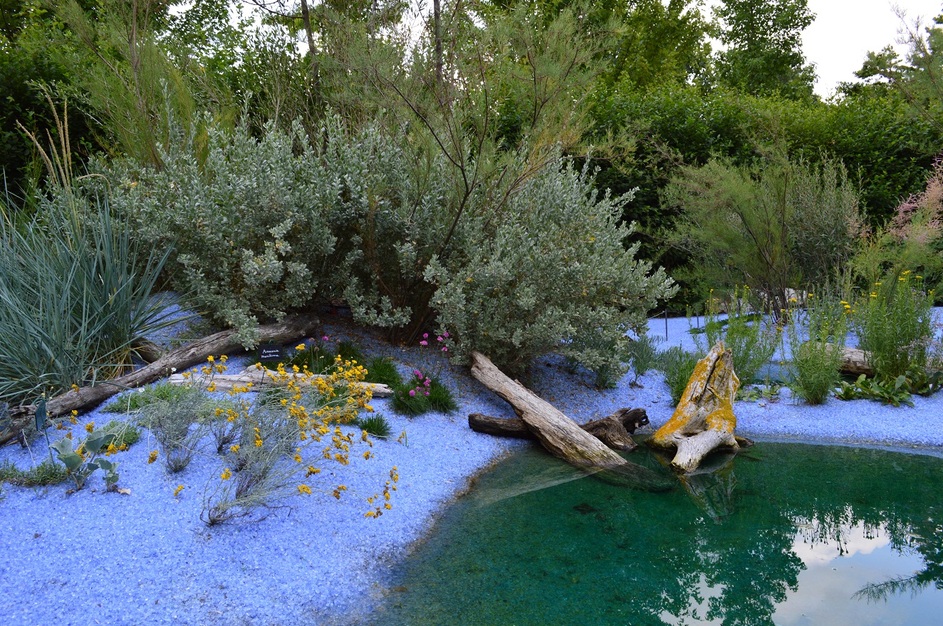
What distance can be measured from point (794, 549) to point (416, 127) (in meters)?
3.91

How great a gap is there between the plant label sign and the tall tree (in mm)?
20336

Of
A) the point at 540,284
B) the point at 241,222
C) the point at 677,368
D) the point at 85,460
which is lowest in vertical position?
the point at 677,368

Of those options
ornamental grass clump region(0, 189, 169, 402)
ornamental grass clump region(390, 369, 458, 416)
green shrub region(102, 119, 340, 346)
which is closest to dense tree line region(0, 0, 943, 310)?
green shrub region(102, 119, 340, 346)

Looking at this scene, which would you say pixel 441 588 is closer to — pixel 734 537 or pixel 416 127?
pixel 734 537

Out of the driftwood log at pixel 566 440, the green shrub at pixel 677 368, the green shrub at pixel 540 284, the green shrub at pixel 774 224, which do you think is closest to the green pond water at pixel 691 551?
the driftwood log at pixel 566 440

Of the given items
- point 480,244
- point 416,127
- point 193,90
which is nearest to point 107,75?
point 193,90

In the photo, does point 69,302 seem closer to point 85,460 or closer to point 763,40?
point 85,460

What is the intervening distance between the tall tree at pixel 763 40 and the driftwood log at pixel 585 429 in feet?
64.4

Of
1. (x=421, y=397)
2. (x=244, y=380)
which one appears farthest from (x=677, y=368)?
(x=244, y=380)

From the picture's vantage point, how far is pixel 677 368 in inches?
245

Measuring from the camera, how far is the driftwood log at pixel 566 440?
453 cm

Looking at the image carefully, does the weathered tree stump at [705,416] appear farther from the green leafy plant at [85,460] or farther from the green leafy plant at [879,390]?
the green leafy plant at [85,460]

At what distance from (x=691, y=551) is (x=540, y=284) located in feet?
8.38

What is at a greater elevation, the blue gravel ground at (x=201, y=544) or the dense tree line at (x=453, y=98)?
the dense tree line at (x=453, y=98)
